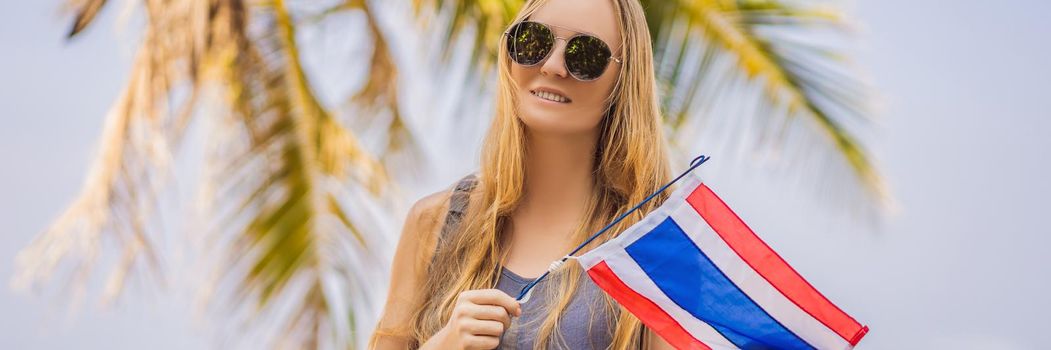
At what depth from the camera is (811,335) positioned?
7.61ft

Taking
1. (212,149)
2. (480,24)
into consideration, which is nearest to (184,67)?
(212,149)

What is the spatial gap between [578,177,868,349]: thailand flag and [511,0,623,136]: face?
22 centimetres

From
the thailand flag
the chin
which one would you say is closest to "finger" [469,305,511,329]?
the thailand flag

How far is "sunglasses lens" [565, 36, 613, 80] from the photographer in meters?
2.30

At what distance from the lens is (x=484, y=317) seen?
7.04 ft

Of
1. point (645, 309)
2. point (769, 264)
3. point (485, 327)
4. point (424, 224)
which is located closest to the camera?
point (485, 327)

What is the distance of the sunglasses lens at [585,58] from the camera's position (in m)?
→ 2.30

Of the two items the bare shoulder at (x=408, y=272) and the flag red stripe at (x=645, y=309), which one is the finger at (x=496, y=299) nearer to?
the flag red stripe at (x=645, y=309)

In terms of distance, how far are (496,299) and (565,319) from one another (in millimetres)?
170

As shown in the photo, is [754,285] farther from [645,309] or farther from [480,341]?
[480,341]

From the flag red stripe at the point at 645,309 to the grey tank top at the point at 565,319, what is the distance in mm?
68

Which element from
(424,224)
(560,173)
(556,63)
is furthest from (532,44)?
(424,224)

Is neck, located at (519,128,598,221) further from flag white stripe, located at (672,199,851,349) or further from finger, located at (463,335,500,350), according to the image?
finger, located at (463,335,500,350)

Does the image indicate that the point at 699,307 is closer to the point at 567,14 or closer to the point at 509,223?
the point at 509,223
